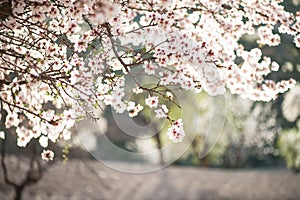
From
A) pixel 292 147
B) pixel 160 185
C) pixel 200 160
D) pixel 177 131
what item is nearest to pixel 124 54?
pixel 177 131

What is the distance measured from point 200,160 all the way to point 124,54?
11135 millimetres

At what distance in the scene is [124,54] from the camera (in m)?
3.87

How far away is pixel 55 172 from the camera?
11.5 meters

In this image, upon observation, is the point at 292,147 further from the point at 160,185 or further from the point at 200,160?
the point at 160,185

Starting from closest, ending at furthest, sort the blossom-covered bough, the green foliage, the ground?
the blossom-covered bough, the ground, the green foliage

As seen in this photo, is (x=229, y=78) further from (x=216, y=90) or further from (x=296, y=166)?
(x=296, y=166)

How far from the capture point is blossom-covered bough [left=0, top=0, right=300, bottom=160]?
3.52 metres

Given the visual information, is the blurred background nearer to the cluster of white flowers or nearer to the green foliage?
the green foliage

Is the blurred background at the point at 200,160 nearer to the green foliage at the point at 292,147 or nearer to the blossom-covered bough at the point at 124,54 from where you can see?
the green foliage at the point at 292,147

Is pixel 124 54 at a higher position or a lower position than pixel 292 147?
higher

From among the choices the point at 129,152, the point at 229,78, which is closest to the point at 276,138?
the point at 129,152

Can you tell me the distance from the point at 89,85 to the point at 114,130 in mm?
13321

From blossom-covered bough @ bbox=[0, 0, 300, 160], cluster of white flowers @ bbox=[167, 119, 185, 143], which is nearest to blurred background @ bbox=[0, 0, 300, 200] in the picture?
blossom-covered bough @ bbox=[0, 0, 300, 160]

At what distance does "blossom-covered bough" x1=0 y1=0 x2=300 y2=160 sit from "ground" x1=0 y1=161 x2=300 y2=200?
5.67m
